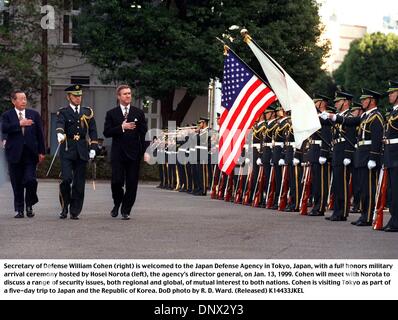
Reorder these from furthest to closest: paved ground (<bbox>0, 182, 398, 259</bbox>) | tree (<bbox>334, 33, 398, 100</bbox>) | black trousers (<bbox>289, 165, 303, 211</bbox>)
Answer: tree (<bbox>334, 33, 398, 100</bbox>)
black trousers (<bbox>289, 165, 303, 211</bbox>)
paved ground (<bbox>0, 182, 398, 259</bbox>)

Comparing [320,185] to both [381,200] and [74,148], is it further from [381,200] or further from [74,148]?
[74,148]

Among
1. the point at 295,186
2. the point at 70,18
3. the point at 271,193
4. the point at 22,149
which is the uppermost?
the point at 70,18

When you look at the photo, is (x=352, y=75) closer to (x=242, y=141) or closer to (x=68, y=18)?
(x=68, y=18)

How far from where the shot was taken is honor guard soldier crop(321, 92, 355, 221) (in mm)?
18016

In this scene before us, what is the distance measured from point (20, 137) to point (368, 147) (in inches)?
201

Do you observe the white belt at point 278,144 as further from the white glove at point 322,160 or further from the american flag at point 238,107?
the american flag at point 238,107

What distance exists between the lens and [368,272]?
9062 mm

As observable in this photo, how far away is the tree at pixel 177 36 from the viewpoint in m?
45.0

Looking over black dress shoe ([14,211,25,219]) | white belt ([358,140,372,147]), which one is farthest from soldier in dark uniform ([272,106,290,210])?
black dress shoe ([14,211,25,219])

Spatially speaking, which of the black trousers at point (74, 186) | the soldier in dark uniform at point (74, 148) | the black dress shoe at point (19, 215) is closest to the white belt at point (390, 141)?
the soldier in dark uniform at point (74, 148)

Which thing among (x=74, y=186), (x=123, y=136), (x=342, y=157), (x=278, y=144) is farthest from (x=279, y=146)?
(x=74, y=186)

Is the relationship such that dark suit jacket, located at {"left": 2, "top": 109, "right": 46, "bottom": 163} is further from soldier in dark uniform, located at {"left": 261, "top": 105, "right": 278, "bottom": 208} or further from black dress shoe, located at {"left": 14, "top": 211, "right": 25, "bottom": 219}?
soldier in dark uniform, located at {"left": 261, "top": 105, "right": 278, "bottom": 208}

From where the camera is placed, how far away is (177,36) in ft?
147

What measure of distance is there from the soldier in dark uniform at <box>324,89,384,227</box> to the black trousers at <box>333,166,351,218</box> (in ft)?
3.06
